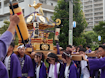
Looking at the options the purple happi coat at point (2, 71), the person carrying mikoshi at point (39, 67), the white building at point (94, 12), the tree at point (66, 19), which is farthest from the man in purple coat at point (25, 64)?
the white building at point (94, 12)

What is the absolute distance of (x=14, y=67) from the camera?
3066 millimetres

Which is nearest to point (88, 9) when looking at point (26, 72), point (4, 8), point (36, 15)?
point (4, 8)

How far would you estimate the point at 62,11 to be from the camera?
11.3 meters

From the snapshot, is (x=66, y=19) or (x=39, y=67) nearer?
(x=39, y=67)

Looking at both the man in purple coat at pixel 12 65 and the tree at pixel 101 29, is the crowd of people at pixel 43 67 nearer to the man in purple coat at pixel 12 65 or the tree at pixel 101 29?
the man in purple coat at pixel 12 65

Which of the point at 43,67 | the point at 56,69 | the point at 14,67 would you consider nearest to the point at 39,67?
the point at 43,67

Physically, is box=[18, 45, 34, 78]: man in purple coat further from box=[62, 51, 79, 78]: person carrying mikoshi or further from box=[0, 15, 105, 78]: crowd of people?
box=[62, 51, 79, 78]: person carrying mikoshi

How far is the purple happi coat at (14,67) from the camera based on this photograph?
10.0 ft

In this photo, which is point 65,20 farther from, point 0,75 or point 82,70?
point 0,75

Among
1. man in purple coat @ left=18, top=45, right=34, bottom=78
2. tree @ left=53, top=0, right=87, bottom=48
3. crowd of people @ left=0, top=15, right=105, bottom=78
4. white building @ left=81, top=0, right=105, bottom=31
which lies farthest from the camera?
white building @ left=81, top=0, right=105, bottom=31

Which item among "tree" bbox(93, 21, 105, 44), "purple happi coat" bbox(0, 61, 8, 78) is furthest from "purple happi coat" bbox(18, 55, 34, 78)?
"tree" bbox(93, 21, 105, 44)

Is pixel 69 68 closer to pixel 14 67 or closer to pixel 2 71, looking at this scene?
pixel 14 67

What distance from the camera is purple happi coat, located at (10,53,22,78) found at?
3.05 metres

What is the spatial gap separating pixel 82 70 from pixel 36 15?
3.77 m
